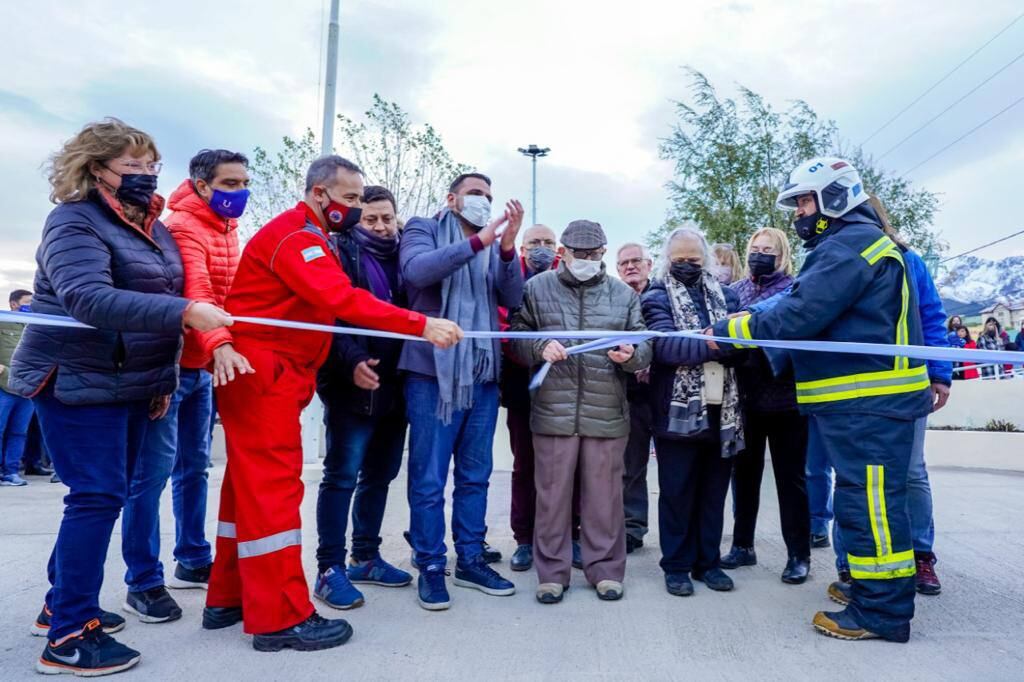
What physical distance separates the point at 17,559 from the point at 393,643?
272 cm

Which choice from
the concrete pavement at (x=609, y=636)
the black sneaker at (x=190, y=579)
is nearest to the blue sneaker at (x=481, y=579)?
the concrete pavement at (x=609, y=636)

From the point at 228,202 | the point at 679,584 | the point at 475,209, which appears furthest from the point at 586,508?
the point at 228,202

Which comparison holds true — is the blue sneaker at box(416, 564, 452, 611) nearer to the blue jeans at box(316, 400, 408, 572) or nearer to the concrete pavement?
the concrete pavement

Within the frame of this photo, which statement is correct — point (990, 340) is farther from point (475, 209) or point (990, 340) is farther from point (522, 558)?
point (475, 209)

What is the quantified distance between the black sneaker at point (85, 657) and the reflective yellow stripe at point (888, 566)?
2.98 m

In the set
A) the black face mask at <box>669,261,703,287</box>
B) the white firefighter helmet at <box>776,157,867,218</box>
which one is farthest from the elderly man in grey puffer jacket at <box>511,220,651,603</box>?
the white firefighter helmet at <box>776,157,867,218</box>

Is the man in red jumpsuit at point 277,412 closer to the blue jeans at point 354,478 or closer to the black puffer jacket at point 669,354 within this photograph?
the blue jeans at point 354,478

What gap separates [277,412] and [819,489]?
343cm

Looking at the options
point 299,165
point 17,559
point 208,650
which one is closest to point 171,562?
point 17,559

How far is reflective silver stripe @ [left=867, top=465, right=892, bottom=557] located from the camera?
10.8 feet

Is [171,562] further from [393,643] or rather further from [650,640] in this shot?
[650,640]

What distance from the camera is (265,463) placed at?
10.4ft

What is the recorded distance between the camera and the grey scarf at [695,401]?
401 cm

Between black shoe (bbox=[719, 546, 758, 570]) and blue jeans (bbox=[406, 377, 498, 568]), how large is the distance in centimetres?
148
